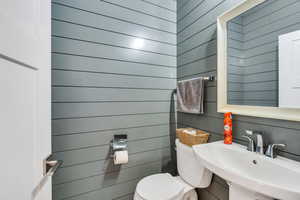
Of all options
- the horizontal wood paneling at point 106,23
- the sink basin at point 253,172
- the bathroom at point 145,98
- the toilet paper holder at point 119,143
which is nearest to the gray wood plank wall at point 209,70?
the bathroom at point 145,98

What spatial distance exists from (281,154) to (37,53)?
1257 millimetres

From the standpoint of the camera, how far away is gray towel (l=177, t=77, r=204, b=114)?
1.22 m

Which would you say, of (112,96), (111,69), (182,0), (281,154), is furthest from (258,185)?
(182,0)

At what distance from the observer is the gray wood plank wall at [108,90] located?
44.2 inches

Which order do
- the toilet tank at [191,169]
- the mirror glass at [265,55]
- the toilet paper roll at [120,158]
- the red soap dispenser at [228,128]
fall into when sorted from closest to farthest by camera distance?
the mirror glass at [265,55], the red soap dispenser at [228,128], the toilet tank at [191,169], the toilet paper roll at [120,158]

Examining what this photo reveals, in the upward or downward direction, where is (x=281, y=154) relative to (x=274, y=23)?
downward

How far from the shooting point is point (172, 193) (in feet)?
3.43

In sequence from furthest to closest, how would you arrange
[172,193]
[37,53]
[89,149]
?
[89,149], [172,193], [37,53]

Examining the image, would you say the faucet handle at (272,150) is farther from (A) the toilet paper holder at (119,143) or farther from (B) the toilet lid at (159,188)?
(A) the toilet paper holder at (119,143)

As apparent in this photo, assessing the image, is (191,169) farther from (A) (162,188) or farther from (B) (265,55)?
(B) (265,55)

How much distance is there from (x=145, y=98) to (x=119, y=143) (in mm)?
510

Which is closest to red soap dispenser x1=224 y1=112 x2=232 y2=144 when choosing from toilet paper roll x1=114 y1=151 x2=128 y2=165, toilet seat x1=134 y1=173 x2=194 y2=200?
toilet seat x1=134 y1=173 x2=194 y2=200

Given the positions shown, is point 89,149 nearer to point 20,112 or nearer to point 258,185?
point 20,112

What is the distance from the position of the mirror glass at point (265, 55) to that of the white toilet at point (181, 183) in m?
0.57
